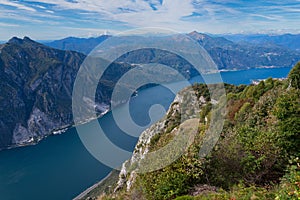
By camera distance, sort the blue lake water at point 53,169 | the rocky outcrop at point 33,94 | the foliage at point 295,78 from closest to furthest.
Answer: the foliage at point 295,78
the blue lake water at point 53,169
the rocky outcrop at point 33,94

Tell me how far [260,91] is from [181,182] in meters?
16.1

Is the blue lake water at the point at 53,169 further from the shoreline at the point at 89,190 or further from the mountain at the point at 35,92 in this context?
the mountain at the point at 35,92

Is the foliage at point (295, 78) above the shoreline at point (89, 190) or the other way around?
above

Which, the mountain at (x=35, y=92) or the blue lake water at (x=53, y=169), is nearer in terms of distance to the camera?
the blue lake water at (x=53, y=169)

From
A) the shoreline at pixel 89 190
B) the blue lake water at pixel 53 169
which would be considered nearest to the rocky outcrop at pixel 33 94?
the blue lake water at pixel 53 169

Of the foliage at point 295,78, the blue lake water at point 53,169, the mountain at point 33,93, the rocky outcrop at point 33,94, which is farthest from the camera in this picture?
the mountain at point 33,93

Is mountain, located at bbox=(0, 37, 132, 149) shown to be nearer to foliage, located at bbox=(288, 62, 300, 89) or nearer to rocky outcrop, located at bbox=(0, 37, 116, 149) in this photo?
rocky outcrop, located at bbox=(0, 37, 116, 149)

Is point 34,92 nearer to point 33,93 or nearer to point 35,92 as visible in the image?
point 35,92

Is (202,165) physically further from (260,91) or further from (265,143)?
(260,91)

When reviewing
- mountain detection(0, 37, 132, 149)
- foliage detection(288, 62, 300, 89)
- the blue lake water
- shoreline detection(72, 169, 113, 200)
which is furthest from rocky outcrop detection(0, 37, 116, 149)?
foliage detection(288, 62, 300, 89)

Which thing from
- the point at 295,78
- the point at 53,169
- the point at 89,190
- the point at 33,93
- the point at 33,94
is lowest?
the point at 53,169

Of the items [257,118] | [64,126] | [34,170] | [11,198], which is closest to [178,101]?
[257,118]

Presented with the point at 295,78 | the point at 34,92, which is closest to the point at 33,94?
the point at 34,92

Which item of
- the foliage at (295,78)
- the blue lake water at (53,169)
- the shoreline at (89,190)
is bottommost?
the blue lake water at (53,169)
